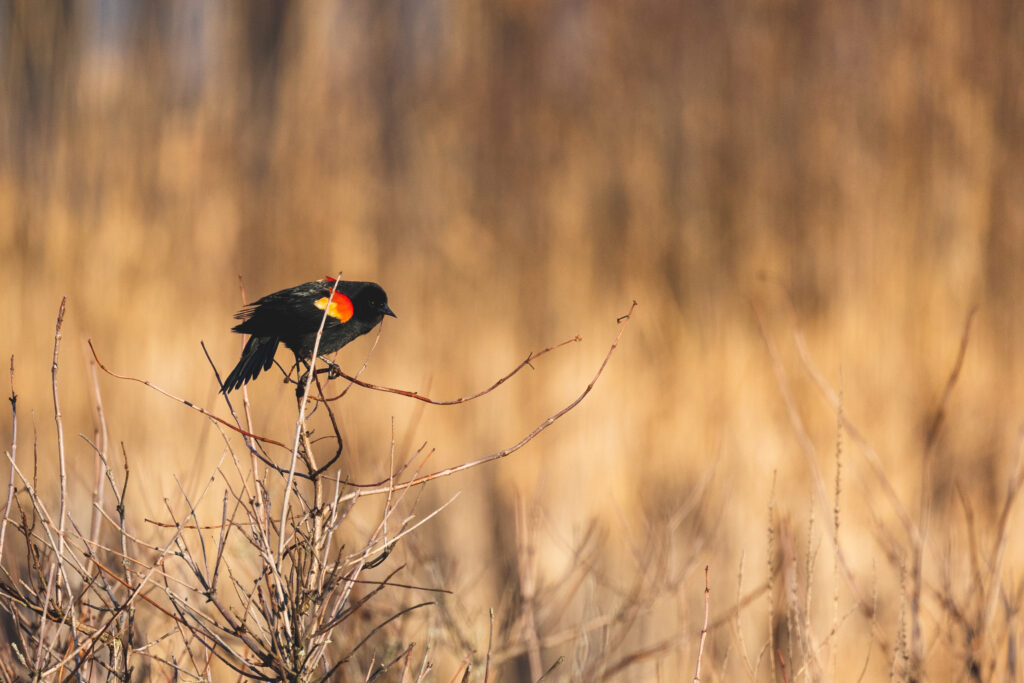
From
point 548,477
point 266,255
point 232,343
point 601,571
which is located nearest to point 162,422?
point 232,343

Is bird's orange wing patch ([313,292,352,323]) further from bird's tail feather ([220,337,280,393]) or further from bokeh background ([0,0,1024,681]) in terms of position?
bokeh background ([0,0,1024,681])

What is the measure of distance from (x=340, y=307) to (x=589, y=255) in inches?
96.9

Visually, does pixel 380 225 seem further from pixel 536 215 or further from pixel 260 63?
pixel 260 63

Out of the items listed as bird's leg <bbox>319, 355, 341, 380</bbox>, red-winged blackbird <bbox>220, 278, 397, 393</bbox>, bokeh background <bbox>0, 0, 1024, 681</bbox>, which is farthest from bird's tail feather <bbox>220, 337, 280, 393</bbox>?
bokeh background <bbox>0, 0, 1024, 681</bbox>

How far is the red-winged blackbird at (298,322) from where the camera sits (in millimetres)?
1656

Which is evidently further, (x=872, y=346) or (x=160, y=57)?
(x=160, y=57)

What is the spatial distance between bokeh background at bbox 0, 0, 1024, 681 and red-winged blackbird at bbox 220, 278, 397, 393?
1.57m

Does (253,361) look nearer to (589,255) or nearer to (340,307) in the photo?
(340,307)

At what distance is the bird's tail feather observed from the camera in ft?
5.26

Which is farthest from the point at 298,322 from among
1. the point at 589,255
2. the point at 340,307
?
the point at 589,255

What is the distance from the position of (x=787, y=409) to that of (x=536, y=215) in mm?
1460

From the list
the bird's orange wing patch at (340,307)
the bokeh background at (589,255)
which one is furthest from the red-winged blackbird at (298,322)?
→ the bokeh background at (589,255)

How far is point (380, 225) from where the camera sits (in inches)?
165

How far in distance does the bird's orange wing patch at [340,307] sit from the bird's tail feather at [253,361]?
0.39 ft
